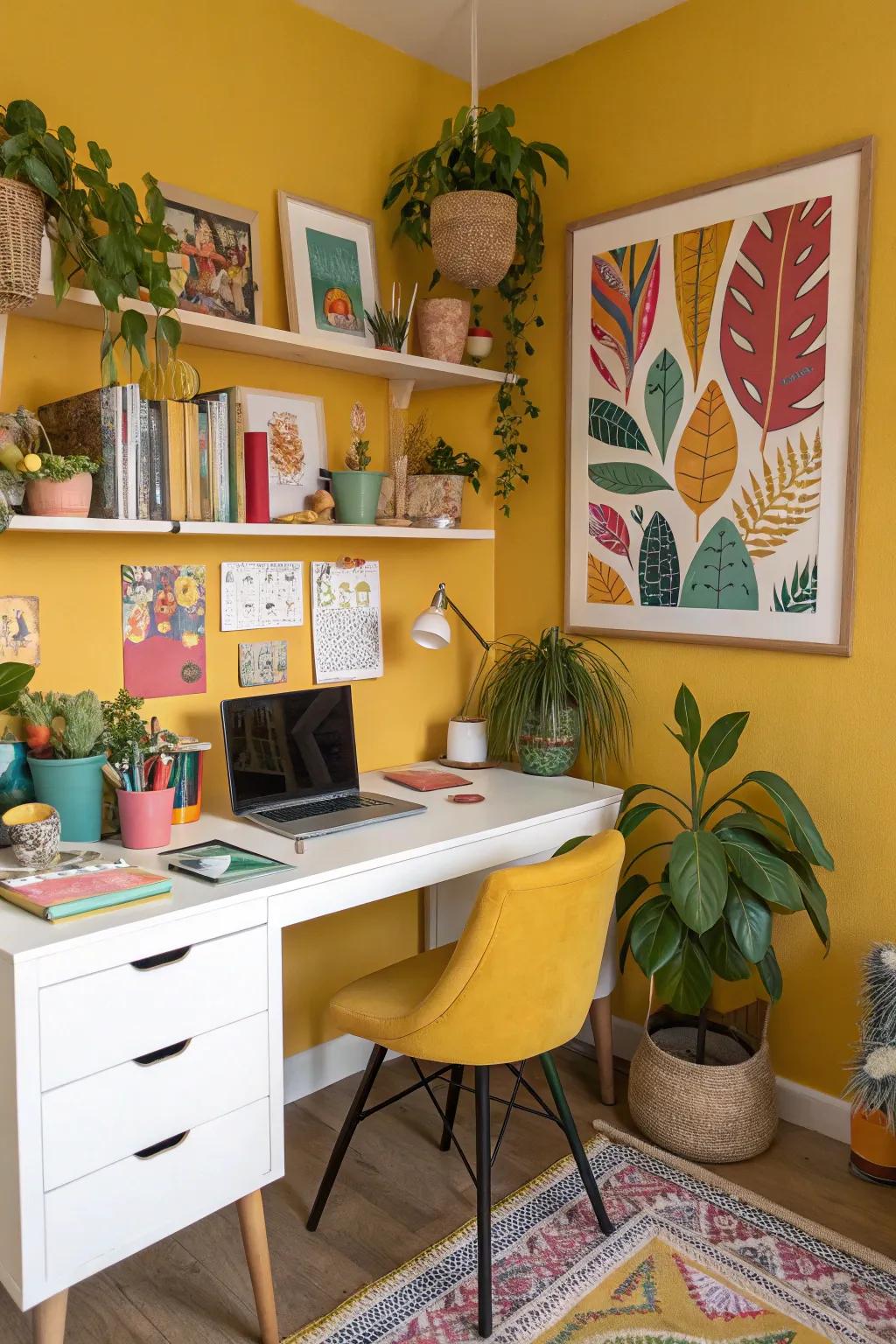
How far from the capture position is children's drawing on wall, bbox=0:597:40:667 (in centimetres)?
209

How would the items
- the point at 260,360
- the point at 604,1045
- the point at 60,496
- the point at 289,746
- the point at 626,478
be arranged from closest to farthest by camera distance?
the point at 60,496 → the point at 289,746 → the point at 260,360 → the point at 604,1045 → the point at 626,478

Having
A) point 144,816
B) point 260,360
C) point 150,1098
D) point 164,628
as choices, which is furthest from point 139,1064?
point 260,360

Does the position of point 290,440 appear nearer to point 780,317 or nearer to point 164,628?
point 164,628

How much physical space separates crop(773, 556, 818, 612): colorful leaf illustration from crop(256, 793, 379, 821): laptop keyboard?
3.44 ft

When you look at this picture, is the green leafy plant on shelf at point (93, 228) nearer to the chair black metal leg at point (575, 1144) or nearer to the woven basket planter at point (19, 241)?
the woven basket planter at point (19, 241)

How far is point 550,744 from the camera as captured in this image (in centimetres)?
272

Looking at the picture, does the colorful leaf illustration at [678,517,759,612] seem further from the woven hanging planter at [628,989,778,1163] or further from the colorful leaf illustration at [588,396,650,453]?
the woven hanging planter at [628,989,778,1163]

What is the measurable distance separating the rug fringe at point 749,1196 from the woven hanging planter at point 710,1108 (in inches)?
1.4

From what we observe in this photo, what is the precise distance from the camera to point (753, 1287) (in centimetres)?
196

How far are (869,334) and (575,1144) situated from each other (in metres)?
1.79

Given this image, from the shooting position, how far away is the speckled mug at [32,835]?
1817 mm

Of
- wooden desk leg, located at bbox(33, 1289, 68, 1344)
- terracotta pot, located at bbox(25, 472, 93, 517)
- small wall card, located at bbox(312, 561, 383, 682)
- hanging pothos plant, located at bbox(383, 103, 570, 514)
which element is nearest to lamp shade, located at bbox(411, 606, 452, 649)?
small wall card, located at bbox(312, 561, 383, 682)

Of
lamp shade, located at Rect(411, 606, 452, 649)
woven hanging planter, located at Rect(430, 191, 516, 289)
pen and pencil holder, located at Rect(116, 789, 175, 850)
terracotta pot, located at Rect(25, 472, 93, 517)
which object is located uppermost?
woven hanging planter, located at Rect(430, 191, 516, 289)

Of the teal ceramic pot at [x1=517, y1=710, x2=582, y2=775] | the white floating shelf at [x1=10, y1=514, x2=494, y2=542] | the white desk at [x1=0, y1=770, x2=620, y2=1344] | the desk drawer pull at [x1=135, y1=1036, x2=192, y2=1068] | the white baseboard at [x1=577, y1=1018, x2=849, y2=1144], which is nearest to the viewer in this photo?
the white desk at [x1=0, y1=770, x2=620, y2=1344]
